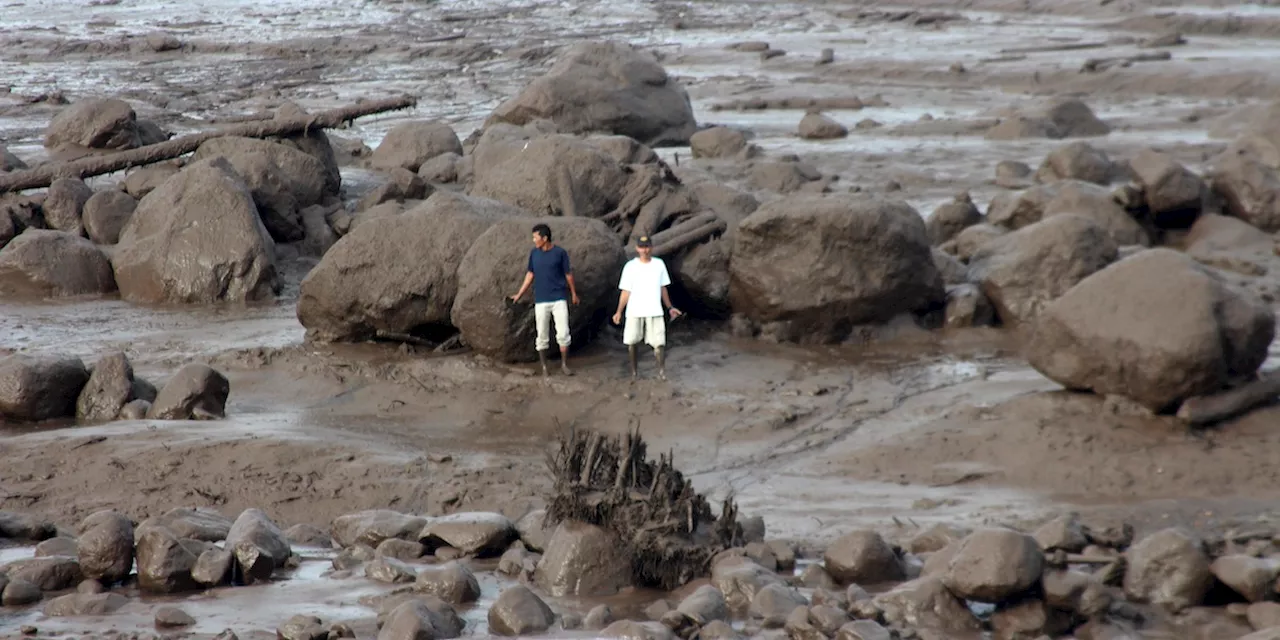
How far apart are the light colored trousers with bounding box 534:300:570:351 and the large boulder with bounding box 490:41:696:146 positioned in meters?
8.52

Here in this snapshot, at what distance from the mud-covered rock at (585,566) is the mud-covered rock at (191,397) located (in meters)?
4.20

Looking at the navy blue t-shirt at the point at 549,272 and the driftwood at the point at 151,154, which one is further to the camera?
the driftwood at the point at 151,154

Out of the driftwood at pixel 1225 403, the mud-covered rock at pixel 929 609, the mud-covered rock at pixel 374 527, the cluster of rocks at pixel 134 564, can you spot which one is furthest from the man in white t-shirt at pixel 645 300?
the mud-covered rock at pixel 929 609

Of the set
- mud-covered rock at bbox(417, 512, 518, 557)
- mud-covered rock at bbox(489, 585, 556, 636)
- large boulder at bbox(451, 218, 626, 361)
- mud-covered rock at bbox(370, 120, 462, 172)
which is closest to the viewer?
mud-covered rock at bbox(489, 585, 556, 636)

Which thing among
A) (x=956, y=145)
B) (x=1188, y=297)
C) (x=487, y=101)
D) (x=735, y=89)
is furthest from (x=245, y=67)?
(x=1188, y=297)

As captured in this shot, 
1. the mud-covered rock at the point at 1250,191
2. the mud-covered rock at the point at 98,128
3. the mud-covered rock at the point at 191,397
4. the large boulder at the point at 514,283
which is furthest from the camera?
the mud-covered rock at the point at 98,128

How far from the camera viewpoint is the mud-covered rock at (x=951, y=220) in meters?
15.1

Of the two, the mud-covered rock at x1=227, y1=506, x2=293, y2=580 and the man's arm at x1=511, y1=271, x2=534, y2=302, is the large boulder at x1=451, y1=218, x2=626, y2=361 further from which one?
the mud-covered rock at x1=227, y1=506, x2=293, y2=580

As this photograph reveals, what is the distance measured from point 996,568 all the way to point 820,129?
571 inches

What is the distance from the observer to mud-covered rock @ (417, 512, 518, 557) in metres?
8.07

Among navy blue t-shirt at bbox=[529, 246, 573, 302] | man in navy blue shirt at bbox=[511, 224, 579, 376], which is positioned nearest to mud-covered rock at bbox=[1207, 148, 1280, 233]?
man in navy blue shirt at bbox=[511, 224, 579, 376]

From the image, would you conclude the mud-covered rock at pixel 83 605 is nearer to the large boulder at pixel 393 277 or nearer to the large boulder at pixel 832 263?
the large boulder at pixel 393 277

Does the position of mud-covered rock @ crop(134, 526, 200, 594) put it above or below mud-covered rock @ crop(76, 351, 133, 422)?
above

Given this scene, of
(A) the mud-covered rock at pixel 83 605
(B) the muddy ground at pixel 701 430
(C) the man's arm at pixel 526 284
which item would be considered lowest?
(B) the muddy ground at pixel 701 430
